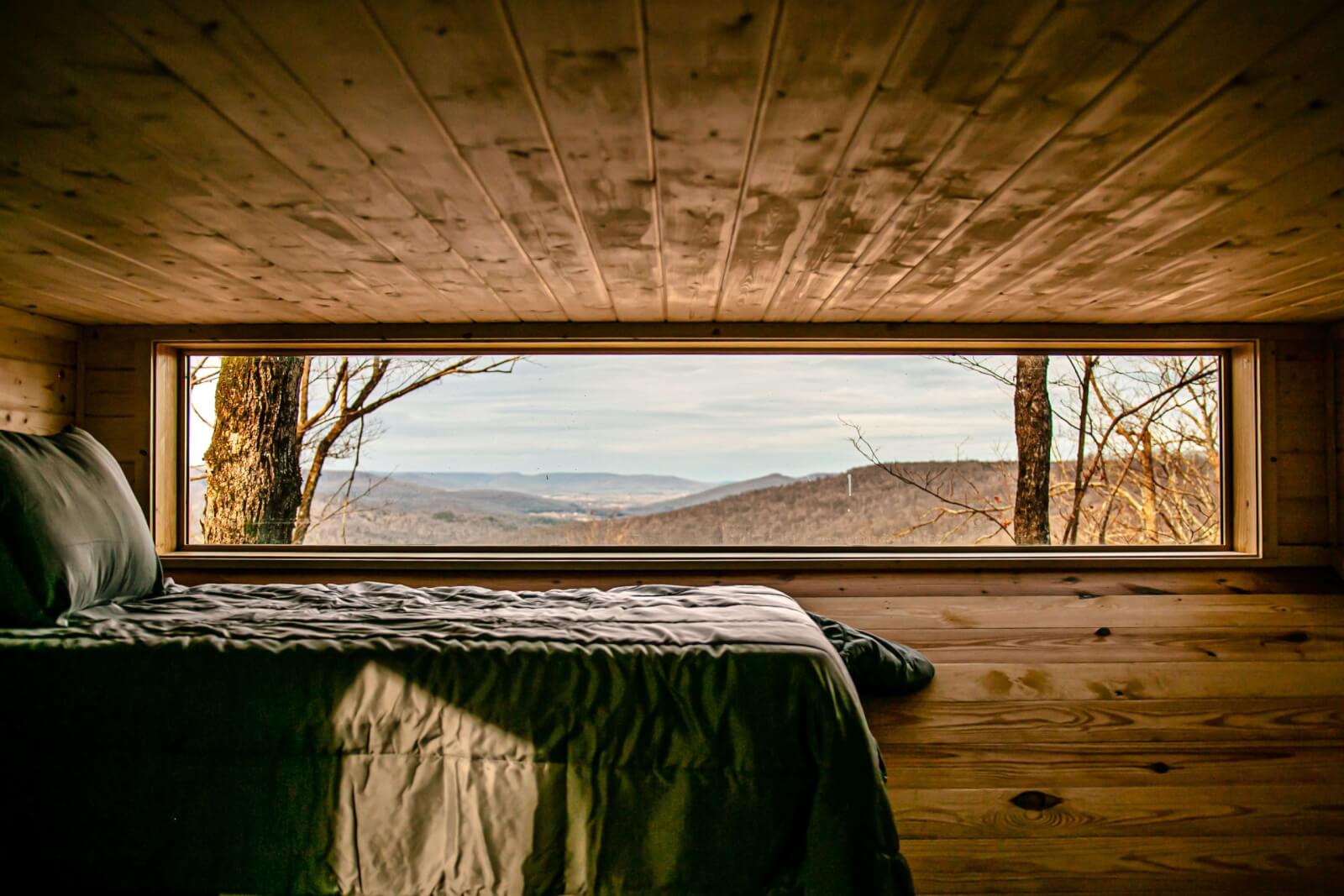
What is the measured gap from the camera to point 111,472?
2.15 metres

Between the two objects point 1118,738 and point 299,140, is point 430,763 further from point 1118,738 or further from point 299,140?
point 1118,738

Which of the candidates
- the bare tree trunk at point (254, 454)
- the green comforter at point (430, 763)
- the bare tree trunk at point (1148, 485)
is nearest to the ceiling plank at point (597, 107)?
the green comforter at point (430, 763)

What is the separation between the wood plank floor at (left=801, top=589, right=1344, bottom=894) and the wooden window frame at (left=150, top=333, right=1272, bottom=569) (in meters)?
0.23

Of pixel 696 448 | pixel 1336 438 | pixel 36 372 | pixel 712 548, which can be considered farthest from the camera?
pixel 696 448

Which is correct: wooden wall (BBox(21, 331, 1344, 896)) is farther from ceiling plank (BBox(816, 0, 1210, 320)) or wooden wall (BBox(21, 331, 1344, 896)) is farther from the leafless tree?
ceiling plank (BBox(816, 0, 1210, 320))

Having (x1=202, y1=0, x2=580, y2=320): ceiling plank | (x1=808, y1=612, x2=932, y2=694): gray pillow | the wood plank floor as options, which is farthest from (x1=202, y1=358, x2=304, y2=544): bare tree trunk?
(x1=808, y1=612, x2=932, y2=694): gray pillow

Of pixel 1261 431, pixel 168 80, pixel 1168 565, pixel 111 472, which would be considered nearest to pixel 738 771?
pixel 168 80

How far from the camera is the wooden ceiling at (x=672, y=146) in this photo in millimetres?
1040

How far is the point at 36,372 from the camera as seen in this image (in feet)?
9.60

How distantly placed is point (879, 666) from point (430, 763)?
152 centimetres

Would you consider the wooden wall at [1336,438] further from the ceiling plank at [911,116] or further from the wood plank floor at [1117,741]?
the ceiling plank at [911,116]

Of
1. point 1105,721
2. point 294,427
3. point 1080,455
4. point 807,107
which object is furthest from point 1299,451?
point 294,427

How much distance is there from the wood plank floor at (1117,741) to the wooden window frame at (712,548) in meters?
0.23

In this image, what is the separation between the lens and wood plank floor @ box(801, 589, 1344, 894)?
1724mm
